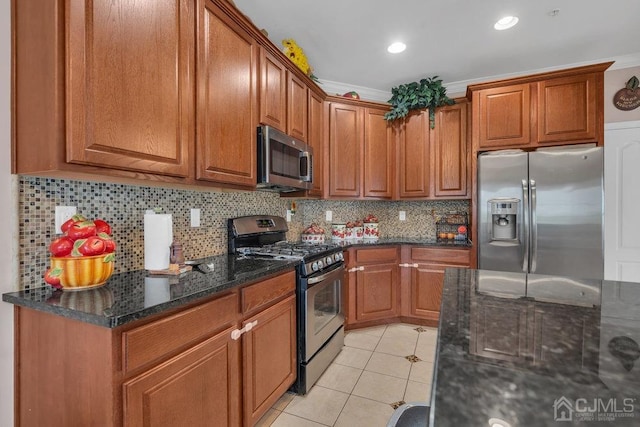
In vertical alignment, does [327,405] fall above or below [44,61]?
below

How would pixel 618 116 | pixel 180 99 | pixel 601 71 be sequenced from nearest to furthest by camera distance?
pixel 180 99
pixel 601 71
pixel 618 116

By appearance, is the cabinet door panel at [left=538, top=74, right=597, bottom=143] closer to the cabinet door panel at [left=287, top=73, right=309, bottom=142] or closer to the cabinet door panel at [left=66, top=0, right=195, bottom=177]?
the cabinet door panel at [left=287, top=73, right=309, bottom=142]

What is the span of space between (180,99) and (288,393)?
192cm

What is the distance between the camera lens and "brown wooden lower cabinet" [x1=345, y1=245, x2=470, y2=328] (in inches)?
117

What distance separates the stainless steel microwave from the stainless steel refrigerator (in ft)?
5.52

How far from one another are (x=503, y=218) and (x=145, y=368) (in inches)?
115

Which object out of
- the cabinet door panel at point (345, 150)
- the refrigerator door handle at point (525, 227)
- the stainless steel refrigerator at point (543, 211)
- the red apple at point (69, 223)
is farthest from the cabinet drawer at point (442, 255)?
the red apple at point (69, 223)

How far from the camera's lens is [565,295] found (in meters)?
0.97

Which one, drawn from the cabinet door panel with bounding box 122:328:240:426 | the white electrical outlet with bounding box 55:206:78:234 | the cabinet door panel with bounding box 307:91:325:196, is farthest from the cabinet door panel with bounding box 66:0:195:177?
the cabinet door panel with bounding box 307:91:325:196

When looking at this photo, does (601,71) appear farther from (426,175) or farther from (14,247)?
(14,247)

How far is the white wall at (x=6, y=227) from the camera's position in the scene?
1.12m

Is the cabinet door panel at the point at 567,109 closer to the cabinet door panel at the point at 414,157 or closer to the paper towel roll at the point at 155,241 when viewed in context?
the cabinet door panel at the point at 414,157

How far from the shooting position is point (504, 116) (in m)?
2.83

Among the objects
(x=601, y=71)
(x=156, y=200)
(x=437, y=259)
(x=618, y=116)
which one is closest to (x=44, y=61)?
(x=156, y=200)
